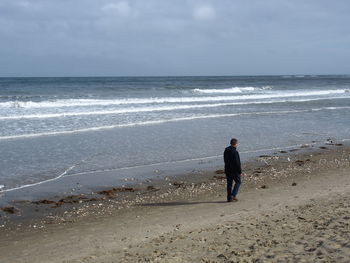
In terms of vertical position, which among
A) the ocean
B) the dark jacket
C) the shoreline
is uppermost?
the dark jacket

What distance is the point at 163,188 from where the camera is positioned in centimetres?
1105

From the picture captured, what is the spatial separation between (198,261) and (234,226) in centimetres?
175

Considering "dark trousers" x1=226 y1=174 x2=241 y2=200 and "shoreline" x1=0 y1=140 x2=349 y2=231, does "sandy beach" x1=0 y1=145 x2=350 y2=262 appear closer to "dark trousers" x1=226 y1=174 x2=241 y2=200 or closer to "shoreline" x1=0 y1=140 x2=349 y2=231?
"shoreline" x1=0 y1=140 x2=349 y2=231

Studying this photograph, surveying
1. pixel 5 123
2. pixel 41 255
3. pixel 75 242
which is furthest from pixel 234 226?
pixel 5 123

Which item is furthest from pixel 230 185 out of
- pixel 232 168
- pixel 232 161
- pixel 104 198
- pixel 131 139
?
pixel 131 139

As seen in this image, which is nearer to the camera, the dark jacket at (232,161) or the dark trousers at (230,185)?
the dark trousers at (230,185)

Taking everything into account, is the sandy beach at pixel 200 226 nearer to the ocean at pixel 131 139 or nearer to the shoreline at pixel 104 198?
the shoreline at pixel 104 198

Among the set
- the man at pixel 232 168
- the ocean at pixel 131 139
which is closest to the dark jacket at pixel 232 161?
the man at pixel 232 168

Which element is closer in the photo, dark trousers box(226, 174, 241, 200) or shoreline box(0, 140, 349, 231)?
shoreline box(0, 140, 349, 231)

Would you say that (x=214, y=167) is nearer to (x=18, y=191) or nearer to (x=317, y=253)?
(x=18, y=191)

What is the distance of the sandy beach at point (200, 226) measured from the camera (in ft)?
21.0

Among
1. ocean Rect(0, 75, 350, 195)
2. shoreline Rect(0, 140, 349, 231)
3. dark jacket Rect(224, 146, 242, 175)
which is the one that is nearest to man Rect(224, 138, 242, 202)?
dark jacket Rect(224, 146, 242, 175)

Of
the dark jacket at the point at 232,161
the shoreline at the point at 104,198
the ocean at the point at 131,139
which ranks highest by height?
the dark jacket at the point at 232,161

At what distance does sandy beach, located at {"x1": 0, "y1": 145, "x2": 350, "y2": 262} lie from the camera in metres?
6.41
